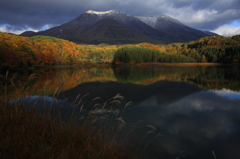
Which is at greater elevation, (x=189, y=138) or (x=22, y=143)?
(x=22, y=143)

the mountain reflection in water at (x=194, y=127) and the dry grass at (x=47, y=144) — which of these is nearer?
the dry grass at (x=47, y=144)

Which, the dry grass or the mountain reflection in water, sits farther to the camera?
the mountain reflection in water

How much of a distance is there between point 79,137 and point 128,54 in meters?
84.9

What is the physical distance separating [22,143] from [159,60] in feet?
316

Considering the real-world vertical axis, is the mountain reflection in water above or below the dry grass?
below

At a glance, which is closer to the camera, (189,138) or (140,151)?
(140,151)

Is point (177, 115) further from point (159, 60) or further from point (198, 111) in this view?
point (159, 60)

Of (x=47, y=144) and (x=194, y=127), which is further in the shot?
(x=194, y=127)

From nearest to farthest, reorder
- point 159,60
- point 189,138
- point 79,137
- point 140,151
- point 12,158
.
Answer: point 12,158, point 79,137, point 140,151, point 189,138, point 159,60

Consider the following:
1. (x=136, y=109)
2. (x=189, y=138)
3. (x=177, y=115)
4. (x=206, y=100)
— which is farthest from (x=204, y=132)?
(x=206, y=100)

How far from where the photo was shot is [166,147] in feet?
16.3

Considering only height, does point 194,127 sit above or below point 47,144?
below

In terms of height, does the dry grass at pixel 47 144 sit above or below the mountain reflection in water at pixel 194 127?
above

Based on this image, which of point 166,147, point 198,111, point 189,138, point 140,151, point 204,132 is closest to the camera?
point 140,151
